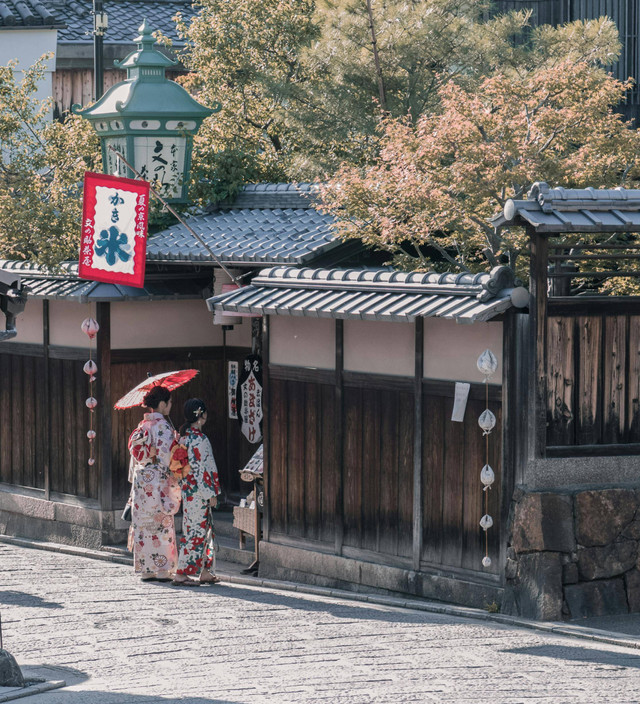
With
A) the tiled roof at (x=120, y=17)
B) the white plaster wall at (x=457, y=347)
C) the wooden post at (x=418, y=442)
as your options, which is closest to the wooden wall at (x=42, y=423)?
the wooden post at (x=418, y=442)

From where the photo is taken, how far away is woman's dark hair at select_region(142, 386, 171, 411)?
13453mm

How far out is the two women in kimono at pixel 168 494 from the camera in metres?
13.4

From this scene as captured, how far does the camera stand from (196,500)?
531 inches

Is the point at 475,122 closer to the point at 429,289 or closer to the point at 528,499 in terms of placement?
the point at 429,289

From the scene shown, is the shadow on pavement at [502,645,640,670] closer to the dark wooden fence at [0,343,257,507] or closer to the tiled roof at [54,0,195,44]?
the dark wooden fence at [0,343,257,507]

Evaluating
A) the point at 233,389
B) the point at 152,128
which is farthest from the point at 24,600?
the point at 152,128

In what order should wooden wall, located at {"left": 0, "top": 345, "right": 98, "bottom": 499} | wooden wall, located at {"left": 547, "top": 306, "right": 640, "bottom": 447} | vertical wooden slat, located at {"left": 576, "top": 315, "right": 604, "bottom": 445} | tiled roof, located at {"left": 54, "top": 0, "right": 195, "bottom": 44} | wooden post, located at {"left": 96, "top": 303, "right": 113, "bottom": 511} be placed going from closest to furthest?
1. wooden wall, located at {"left": 547, "top": 306, "right": 640, "bottom": 447}
2. vertical wooden slat, located at {"left": 576, "top": 315, "right": 604, "bottom": 445}
3. wooden post, located at {"left": 96, "top": 303, "right": 113, "bottom": 511}
4. wooden wall, located at {"left": 0, "top": 345, "right": 98, "bottom": 499}
5. tiled roof, located at {"left": 54, "top": 0, "right": 195, "bottom": 44}

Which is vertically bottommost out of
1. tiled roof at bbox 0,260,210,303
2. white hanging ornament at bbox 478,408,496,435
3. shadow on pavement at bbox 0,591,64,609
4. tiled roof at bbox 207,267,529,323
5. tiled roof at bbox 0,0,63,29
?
shadow on pavement at bbox 0,591,64,609

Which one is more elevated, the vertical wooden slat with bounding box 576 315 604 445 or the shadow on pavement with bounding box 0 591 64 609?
the vertical wooden slat with bounding box 576 315 604 445

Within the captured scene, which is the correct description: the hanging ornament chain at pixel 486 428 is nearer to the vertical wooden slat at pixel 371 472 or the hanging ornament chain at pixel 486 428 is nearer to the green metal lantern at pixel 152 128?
the vertical wooden slat at pixel 371 472

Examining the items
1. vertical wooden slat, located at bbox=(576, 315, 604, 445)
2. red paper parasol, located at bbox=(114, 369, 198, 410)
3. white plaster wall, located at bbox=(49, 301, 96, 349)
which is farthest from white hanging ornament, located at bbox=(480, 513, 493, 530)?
white plaster wall, located at bbox=(49, 301, 96, 349)

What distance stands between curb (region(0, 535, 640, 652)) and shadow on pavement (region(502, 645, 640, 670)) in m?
0.38

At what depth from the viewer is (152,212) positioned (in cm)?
1703

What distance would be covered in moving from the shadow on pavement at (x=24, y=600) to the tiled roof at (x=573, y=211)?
5.56m
